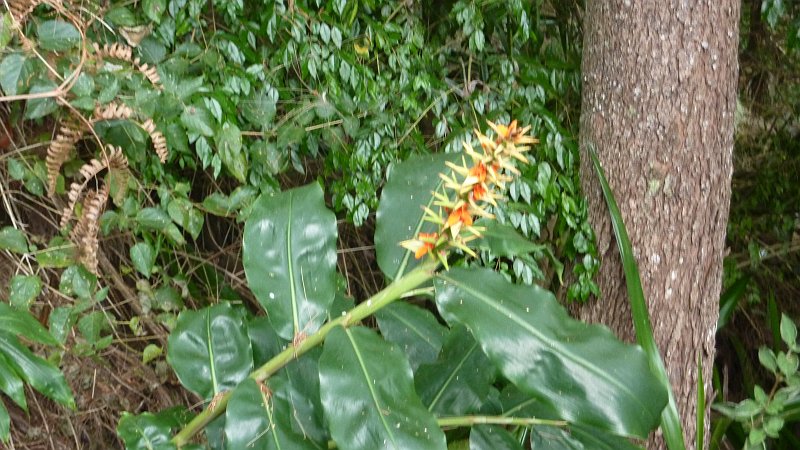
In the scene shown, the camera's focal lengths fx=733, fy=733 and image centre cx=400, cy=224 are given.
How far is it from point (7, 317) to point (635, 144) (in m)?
1.16

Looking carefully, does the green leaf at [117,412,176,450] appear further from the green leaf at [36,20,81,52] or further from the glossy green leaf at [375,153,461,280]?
the green leaf at [36,20,81,52]

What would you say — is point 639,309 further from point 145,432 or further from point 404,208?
point 145,432

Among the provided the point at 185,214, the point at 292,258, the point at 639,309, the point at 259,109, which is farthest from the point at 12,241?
the point at 639,309

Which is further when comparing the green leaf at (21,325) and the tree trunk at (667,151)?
the tree trunk at (667,151)

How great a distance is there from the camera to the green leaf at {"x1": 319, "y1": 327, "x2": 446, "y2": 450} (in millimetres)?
860

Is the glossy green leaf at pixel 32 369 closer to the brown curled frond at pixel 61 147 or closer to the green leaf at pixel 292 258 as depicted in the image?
the green leaf at pixel 292 258

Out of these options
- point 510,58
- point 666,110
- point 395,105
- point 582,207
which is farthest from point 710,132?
point 395,105

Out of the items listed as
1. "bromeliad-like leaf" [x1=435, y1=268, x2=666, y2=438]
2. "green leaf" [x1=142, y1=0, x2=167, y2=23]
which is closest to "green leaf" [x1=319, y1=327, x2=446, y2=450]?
"bromeliad-like leaf" [x1=435, y1=268, x2=666, y2=438]

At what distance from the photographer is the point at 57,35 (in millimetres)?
1309

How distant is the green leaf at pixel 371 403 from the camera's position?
2.82ft

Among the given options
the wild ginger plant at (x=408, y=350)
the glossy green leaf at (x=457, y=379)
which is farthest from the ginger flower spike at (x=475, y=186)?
the glossy green leaf at (x=457, y=379)

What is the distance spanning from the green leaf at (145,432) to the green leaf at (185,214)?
0.47 m

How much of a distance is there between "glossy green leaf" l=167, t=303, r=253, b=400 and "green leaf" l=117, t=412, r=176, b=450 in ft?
0.22

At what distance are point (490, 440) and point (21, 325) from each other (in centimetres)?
68
